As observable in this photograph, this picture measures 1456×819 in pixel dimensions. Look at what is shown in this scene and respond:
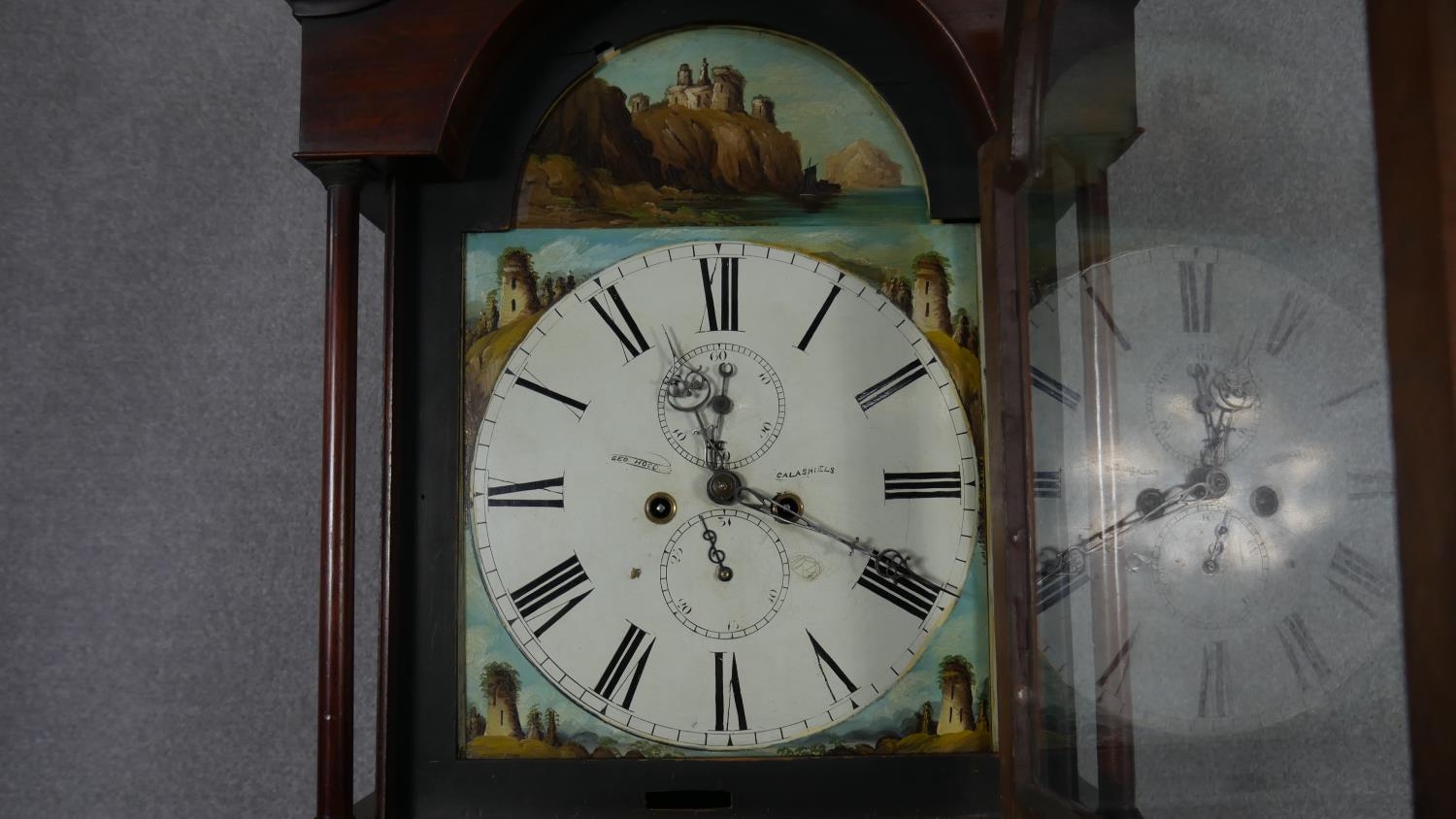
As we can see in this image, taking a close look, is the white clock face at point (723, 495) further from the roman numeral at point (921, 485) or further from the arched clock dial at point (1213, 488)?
the arched clock dial at point (1213, 488)

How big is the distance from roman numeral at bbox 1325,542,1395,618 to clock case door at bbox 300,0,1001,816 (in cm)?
66

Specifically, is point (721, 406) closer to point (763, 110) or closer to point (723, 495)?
point (723, 495)

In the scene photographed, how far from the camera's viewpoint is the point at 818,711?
1.14 meters

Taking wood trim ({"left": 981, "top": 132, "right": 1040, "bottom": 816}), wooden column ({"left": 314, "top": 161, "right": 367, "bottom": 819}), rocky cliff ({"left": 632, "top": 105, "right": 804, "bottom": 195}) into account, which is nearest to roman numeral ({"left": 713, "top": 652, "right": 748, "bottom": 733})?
wood trim ({"left": 981, "top": 132, "right": 1040, "bottom": 816})

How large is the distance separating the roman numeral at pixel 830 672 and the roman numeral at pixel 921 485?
158 millimetres

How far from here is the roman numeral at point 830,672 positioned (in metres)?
1.14

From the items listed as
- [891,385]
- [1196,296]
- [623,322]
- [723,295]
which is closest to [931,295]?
[891,385]

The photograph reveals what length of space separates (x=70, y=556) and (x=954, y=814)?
1121 mm

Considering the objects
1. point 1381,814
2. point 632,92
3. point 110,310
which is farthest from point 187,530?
point 1381,814

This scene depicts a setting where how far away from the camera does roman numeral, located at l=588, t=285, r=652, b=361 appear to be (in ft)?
3.88

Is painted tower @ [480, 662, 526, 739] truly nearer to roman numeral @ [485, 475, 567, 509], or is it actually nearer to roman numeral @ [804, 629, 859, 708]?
roman numeral @ [485, 475, 567, 509]

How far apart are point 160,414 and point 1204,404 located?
1299 millimetres

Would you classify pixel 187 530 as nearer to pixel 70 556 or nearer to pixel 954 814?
pixel 70 556

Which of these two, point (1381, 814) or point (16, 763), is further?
point (16, 763)
